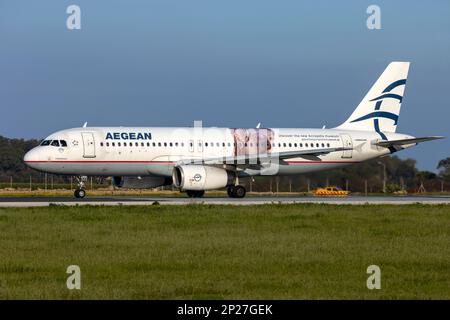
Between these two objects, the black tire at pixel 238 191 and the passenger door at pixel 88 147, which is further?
the black tire at pixel 238 191

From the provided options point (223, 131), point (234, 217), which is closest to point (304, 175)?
point (223, 131)

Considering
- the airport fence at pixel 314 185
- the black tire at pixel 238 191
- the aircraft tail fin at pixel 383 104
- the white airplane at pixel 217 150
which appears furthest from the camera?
the airport fence at pixel 314 185

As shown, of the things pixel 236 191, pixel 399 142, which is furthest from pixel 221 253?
pixel 399 142

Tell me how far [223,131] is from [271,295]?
36791mm

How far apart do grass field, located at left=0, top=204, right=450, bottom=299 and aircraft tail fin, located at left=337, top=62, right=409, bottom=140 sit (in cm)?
2258

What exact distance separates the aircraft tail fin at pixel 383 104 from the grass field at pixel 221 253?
889 inches

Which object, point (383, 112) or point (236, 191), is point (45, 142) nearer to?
point (236, 191)

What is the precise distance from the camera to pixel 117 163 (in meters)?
49.5

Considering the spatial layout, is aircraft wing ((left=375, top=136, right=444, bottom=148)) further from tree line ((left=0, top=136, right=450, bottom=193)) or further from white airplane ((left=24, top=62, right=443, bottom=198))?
tree line ((left=0, top=136, right=450, bottom=193))

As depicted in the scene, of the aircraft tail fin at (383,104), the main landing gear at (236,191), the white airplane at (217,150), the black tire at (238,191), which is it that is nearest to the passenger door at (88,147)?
the white airplane at (217,150)

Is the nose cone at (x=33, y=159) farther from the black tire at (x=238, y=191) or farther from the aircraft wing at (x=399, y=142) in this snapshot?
the aircraft wing at (x=399, y=142)

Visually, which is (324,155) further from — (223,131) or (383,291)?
(383,291)

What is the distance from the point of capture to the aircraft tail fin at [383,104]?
189 ft

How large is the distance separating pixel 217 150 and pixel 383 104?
12.6 metres
